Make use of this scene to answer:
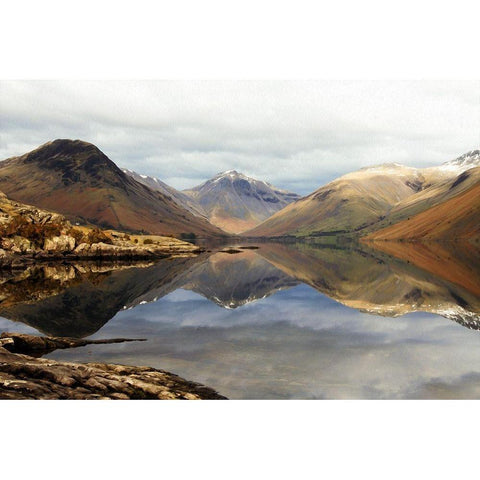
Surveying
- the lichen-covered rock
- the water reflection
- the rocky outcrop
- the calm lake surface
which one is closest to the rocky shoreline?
the calm lake surface

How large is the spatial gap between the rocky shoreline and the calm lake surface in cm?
161

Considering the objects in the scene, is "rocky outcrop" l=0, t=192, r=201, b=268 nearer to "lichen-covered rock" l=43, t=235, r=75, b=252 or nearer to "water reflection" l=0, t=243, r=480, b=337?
"lichen-covered rock" l=43, t=235, r=75, b=252

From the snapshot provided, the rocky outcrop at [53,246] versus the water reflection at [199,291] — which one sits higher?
the rocky outcrop at [53,246]

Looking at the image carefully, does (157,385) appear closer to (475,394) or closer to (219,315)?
(475,394)

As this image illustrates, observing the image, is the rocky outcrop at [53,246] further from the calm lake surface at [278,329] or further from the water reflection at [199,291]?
the calm lake surface at [278,329]

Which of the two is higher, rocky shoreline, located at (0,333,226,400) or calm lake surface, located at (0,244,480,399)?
rocky shoreline, located at (0,333,226,400)

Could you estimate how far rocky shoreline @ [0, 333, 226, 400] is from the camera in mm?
17703

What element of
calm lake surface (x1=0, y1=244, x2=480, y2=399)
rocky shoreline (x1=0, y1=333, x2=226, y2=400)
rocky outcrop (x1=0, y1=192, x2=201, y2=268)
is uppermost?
rocky outcrop (x1=0, y1=192, x2=201, y2=268)

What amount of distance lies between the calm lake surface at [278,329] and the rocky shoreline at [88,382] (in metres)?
1.61

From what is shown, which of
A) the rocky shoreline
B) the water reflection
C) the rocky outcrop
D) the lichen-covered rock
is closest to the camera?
the rocky shoreline

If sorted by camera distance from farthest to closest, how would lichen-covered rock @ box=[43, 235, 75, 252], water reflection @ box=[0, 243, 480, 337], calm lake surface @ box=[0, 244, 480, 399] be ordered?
lichen-covered rock @ box=[43, 235, 75, 252]
water reflection @ box=[0, 243, 480, 337]
calm lake surface @ box=[0, 244, 480, 399]

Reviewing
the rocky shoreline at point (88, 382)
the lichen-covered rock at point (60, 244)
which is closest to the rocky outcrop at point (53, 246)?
the lichen-covered rock at point (60, 244)

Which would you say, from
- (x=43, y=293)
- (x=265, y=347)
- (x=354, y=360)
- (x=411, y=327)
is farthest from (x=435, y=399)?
(x=43, y=293)

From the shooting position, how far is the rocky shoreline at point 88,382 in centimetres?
1770
